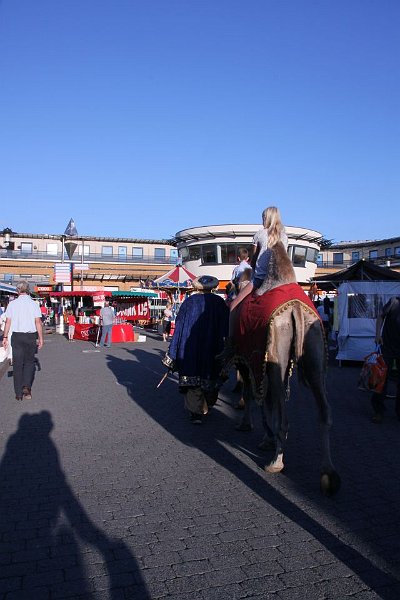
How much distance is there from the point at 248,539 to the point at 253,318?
2224 millimetres

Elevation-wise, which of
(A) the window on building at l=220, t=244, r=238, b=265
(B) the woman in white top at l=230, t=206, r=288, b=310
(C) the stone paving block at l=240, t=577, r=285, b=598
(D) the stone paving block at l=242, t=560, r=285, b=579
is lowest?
(D) the stone paving block at l=242, t=560, r=285, b=579

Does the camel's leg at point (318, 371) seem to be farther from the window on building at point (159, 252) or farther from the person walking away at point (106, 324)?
the window on building at point (159, 252)

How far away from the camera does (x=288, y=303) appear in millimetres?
4738

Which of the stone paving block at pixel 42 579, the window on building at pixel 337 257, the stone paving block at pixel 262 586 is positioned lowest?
the stone paving block at pixel 42 579

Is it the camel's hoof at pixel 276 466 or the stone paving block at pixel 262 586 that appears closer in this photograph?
the stone paving block at pixel 262 586

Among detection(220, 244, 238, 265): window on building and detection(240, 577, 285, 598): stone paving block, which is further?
detection(220, 244, 238, 265): window on building

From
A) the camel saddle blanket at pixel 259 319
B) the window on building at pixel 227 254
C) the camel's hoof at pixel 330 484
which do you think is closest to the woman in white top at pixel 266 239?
the camel saddle blanket at pixel 259 319

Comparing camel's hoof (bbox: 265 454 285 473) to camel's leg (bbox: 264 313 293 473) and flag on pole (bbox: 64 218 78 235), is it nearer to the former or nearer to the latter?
camel's leg (bbox: 264 313 293 473)

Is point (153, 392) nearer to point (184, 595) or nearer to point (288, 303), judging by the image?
point (288, 303)

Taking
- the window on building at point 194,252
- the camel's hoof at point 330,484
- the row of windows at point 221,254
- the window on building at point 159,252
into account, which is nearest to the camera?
the camel's hoof at point 330,484

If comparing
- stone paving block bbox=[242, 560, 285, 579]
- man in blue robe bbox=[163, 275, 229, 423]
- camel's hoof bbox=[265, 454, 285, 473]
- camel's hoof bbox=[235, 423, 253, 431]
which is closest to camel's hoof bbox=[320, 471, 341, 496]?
camel's hoof bbox=[265, 454, 285, 473]

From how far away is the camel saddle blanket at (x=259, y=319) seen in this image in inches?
189

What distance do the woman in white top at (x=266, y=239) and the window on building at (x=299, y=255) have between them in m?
54.2

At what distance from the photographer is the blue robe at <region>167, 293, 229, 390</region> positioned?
718cm
